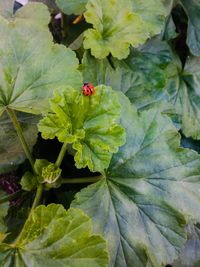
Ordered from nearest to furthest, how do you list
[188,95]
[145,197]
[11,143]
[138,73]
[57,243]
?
[57,243] → [145,197] → [11,143] → [138,73] → [188,95]

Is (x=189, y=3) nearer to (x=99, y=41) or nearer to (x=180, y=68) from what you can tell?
(x=180, y=68)

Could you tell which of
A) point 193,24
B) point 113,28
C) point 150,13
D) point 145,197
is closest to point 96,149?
point 145,197

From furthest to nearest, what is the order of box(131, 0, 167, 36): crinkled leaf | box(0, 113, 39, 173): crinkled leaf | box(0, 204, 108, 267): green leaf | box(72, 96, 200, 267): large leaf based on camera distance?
box(131, 0, 167, 36): crinkled leaf < box(0, 113, 39, 173): crinkled leaf < box(72, 96, 200, 267): large leaf < box(0, 204, 108, 267): green leaf

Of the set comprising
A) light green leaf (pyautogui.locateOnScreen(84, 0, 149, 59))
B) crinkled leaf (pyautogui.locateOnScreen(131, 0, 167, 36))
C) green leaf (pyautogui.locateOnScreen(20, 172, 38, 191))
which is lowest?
green leaf (pyautogui.locateOnScreen(20, 172, 38, 191))

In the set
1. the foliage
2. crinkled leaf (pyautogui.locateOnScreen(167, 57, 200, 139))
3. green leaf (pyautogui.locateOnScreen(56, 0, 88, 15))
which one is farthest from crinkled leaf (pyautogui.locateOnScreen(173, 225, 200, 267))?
green leaf (pyautogui.locateOnScreen(56, 0, 88, 15))

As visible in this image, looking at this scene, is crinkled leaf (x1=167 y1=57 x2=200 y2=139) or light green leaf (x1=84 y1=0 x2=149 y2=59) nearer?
light green leaf (x1=84 y1=0 x2=149 y2=59)

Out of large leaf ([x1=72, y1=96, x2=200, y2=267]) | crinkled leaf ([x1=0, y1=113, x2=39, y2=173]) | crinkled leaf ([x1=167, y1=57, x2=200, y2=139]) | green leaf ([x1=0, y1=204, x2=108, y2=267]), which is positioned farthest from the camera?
crinkled leaf ([x1=167, y1=57, x2=200, y2=139])

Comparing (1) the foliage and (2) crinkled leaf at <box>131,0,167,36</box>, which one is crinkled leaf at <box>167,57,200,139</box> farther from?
(2) crinkled leaf at <box>131,0,167,36</box>

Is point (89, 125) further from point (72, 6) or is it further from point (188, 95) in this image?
point (188, 95)
